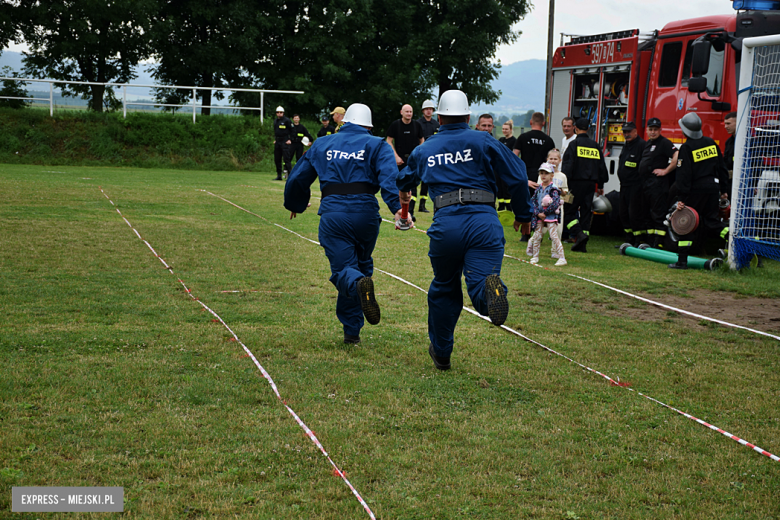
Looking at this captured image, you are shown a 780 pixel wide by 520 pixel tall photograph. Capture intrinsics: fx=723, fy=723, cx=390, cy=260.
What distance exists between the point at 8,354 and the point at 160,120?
2570 centimetres

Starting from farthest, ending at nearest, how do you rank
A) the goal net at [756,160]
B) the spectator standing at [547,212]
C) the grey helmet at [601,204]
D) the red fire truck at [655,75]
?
the grey helmet at [601,204] < the red fire truck at [655,75] < the spectator standing at [547,212] < the goal net at [756,160]

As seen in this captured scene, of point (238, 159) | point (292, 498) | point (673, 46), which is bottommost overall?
point (292, 498)

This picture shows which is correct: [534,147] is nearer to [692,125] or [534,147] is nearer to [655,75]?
[655,75]

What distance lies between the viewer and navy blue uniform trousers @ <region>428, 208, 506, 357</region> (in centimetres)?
530

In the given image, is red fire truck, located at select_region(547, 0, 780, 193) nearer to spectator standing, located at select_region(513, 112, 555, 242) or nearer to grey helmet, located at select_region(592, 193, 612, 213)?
grey helmet, located at select_region(592, 193, 612, 213)

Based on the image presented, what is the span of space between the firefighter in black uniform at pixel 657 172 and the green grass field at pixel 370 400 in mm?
2563

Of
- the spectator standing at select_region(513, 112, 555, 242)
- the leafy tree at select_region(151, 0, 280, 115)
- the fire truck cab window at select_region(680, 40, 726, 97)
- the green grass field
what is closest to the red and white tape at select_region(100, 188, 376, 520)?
the green grass field

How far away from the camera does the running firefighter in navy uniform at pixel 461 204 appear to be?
534 cm

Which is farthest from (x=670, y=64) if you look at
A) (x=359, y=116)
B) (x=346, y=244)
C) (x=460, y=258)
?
(x=460, y=258)

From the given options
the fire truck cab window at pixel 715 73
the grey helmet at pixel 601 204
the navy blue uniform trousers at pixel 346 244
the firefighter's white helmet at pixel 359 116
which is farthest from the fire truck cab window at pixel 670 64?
the navy blue uniform trousers at pixel 346 244

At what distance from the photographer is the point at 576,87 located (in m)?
14.9

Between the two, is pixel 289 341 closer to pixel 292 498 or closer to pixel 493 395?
pixel 493 395

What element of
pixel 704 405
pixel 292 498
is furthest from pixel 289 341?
pixel 704 405

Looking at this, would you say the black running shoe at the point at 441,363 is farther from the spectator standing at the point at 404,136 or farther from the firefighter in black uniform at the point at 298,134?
the firefighter in black uniform at the point at 298,134
